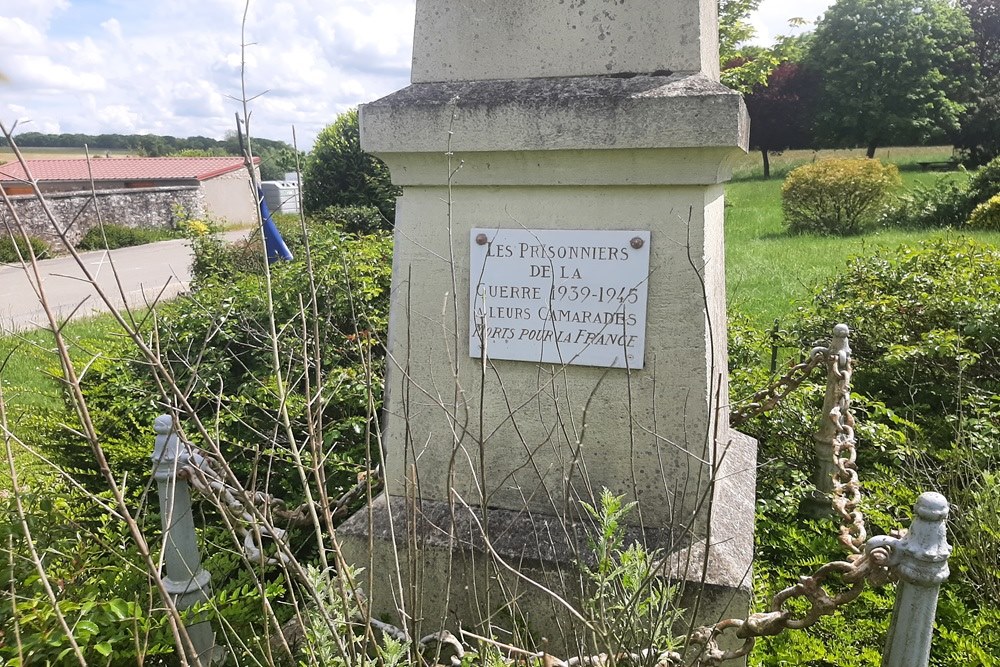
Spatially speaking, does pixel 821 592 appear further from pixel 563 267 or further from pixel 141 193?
pixel 141 193

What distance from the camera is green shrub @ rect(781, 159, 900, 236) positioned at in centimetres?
1413

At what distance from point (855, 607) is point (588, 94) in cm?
204

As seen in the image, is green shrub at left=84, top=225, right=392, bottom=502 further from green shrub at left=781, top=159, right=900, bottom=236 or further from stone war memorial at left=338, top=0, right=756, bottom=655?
green shrub at left=781, top=159, right=900, bottom=236

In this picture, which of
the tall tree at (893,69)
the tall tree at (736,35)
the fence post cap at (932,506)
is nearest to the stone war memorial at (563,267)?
the fence post cap at (932,506)

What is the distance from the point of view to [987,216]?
40.8ft

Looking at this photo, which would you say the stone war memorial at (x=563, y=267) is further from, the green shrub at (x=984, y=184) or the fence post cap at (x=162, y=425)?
Answer: the green shrub at (x=984, y=184)

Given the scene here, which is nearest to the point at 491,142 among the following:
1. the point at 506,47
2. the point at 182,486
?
the point at 506,47

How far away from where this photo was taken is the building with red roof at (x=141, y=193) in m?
19.7

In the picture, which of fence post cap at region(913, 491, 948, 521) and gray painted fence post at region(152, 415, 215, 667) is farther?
gray painted fence post at region(152, 415, 215, 667)

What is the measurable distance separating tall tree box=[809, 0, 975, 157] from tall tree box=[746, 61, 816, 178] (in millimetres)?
1515

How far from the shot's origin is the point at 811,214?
14422 millimetres

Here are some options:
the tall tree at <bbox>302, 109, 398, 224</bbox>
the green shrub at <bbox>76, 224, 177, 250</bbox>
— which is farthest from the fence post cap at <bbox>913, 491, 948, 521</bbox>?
the green shrub at <bbox>76, 224, 177, 250</bbox>

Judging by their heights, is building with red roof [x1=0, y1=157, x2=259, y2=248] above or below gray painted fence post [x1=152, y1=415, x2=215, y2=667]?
above

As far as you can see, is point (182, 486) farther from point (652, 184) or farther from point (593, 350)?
point (652, 184)
